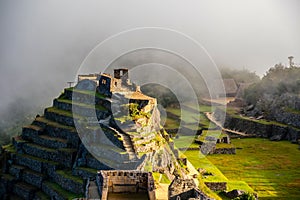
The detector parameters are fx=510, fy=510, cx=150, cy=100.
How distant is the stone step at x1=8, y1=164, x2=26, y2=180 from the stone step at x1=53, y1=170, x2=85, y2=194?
199 inches

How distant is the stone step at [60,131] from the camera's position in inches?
1750

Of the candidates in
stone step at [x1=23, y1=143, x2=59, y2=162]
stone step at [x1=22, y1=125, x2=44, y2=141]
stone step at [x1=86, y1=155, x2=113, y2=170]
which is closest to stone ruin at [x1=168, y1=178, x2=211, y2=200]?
stone step at [x1=86, y1=155, x2=113, y2=170]

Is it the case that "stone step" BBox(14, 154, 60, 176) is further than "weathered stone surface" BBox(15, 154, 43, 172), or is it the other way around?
"weathered stone surface" BBox(15, 154, 43, 172)

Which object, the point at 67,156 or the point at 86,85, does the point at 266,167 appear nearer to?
the point at 86,85

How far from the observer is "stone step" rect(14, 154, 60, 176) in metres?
44.3

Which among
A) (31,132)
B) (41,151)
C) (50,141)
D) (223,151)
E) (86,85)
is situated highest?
(86,85)

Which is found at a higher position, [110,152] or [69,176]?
[110,152]

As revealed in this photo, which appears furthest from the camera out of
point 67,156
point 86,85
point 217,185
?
point 86,85

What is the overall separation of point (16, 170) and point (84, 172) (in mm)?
10957

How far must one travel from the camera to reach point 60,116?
48250mm

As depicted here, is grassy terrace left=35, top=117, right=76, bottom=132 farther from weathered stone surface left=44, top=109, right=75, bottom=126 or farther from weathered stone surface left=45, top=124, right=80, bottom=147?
weathered stone surface left=44, top=109, right=75, bottom=126

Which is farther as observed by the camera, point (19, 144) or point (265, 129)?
point (265, 129)

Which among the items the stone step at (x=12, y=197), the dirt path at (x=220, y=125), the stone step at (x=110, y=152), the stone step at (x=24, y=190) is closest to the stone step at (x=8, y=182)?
the stone step at (x=12, y=197)

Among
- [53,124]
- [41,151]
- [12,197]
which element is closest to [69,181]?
[41,151]
